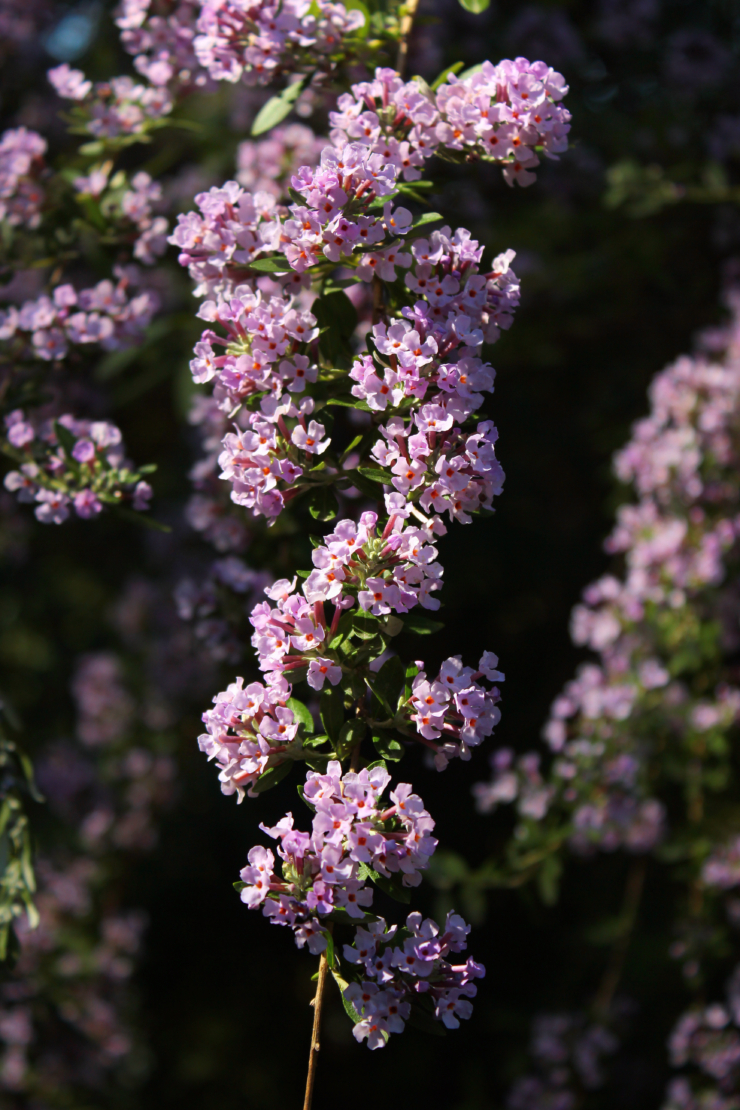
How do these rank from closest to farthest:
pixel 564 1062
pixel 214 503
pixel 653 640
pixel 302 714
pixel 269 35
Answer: pixel 302 714 → pixel 269 35 → pixel 214 503 → pixel 653 640 → pixel 564 1062

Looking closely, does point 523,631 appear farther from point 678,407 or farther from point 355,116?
point 355,116

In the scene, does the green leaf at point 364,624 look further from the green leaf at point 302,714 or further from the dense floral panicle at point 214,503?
the dense floral panicle at point 214,503

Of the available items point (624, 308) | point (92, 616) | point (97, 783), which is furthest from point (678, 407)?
point (92, 616)

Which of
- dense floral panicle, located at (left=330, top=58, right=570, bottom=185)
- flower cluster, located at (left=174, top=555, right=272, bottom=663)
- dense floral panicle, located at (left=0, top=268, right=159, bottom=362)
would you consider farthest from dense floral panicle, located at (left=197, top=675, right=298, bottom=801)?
dense floral panicle, located at (left=0, top=268, right=159, bottom=362)

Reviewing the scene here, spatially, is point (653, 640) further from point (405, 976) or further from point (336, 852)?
point (336, 852)

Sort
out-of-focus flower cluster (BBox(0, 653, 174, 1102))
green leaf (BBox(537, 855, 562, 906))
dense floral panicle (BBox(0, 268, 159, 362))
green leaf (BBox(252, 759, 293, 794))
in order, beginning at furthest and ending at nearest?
out-of-focus flower cluster (BBox(0, 653, 174, 1102)), green leaf (BBox(537, 855, 562, 906)), dense floral panicle (BBox(0, 268, 159, 362)), green leaf (BBox(252, 759, 293, 794))

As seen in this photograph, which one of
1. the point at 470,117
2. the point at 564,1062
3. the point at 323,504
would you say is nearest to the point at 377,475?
the point at 323,504

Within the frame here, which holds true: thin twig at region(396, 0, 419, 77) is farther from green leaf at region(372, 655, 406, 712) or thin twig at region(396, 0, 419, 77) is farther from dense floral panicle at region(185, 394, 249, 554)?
green leaf at region(372, 655, 406, 712)

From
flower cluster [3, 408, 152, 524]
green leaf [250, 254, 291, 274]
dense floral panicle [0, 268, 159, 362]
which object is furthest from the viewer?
dense floral panicle [0, 268, 159, 362]
